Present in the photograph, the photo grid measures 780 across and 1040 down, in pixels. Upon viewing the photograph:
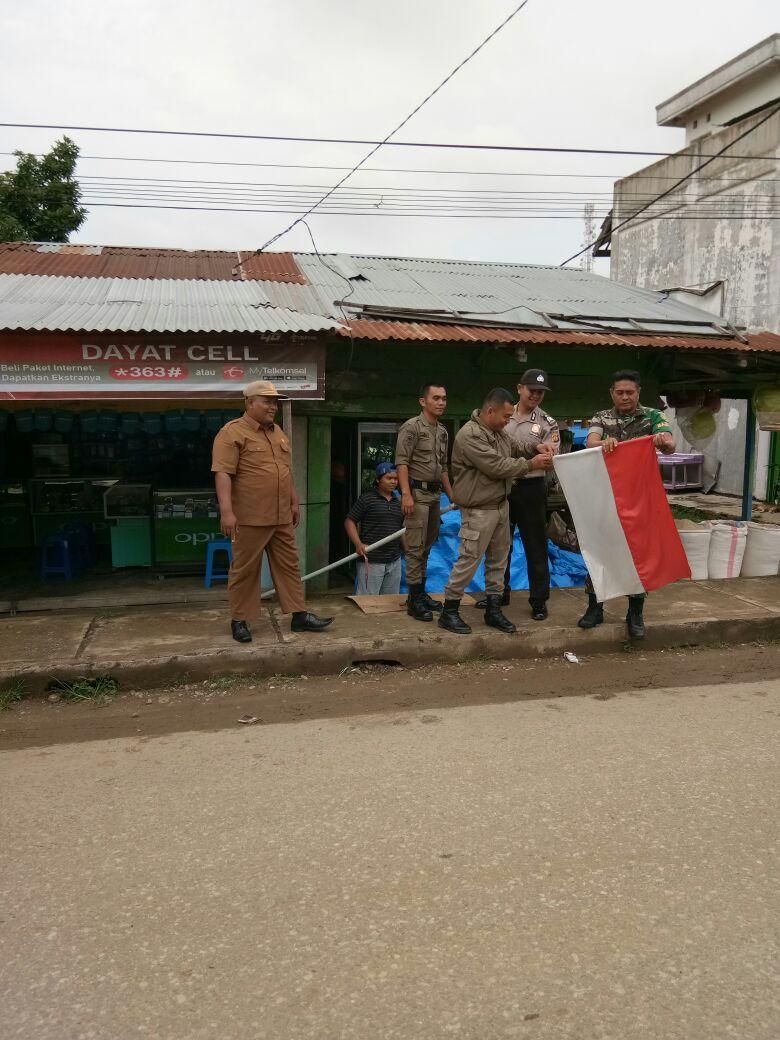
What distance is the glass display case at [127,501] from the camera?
870 centimetres

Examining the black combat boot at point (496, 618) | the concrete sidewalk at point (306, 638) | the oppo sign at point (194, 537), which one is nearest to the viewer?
the concrete sidewalk at point (306, 638)

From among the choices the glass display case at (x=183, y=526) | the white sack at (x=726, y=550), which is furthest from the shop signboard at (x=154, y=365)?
the white sack at (x=726, y=550)

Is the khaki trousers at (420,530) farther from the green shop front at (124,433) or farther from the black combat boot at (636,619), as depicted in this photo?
the black combat boot at (636,619)

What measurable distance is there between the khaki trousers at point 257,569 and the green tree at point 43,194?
478 inches

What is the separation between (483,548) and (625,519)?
1.16m

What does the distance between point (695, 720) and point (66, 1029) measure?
355 cm

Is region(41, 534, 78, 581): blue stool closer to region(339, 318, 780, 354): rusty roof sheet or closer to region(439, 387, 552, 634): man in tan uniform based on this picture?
region(339, 318, 780, 354): rusty roof sheet

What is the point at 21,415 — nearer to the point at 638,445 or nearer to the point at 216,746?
the point at 216,746

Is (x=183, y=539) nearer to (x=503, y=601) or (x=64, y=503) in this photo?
(x=64, y=503)

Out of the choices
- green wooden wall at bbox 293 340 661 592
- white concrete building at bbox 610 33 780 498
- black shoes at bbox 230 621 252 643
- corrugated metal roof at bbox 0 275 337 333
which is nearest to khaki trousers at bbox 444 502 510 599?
black shoes at bbox 230 621 252 643

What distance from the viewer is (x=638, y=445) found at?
19.7 ft

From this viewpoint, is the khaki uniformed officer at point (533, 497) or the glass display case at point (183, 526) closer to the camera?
the khaki uniformed officer at point (533, 497)

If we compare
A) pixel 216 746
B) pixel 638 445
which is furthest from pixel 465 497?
pixel 216 746

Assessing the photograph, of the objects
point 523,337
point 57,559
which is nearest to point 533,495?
point 523,337
